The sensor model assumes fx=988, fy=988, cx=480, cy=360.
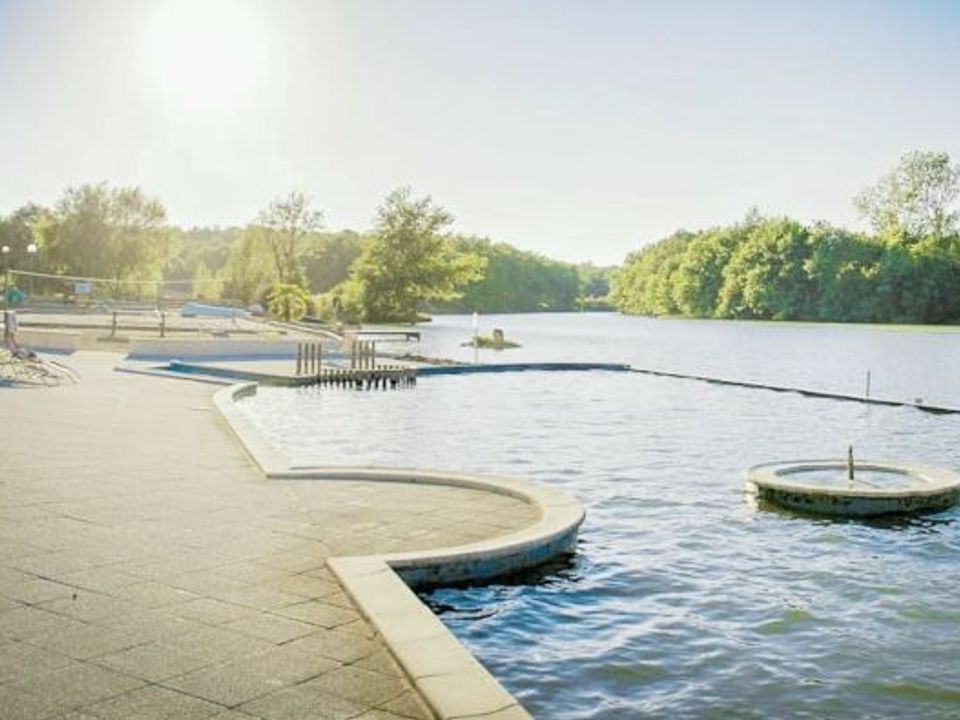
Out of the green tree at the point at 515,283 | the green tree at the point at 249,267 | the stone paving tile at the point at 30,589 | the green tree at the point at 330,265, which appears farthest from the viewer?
the green tree at the point at 515,283

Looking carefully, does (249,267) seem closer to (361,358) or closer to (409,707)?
(361,358)

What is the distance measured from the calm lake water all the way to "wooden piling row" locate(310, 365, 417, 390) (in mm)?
2258

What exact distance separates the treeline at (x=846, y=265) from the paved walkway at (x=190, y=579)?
287 ft

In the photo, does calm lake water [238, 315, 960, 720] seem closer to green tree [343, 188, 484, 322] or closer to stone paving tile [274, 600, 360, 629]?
stone paving tile [274, 600, 360, 629]

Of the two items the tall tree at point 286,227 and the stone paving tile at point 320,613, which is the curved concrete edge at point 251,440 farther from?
the tall tree at point 286,227

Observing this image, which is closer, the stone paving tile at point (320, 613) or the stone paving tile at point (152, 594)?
the stone paving tile at point (320, 613)

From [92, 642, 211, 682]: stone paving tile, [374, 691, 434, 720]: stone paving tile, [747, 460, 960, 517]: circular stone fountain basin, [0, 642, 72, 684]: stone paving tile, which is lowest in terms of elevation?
[747, 460, 960, 517]: circular stone fountain basin

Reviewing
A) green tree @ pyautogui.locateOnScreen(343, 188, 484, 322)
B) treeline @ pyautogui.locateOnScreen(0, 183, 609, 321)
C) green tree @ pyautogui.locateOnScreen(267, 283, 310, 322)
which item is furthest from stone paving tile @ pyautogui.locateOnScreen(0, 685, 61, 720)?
green tree @ pyautogui.locateOnScreen(343, 188, 484, 322)

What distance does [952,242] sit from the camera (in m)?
88.7

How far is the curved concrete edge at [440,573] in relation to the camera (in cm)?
459

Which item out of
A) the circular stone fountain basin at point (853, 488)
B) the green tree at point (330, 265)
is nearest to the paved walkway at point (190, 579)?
the circular stone fountain basin at point (853, 488)

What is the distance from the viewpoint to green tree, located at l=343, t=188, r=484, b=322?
82812 millimetres

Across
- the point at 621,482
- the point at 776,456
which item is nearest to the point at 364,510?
the point at 621,482

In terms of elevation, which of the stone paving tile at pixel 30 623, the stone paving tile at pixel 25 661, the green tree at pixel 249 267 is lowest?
the stone paving tile at pixel 25 661
